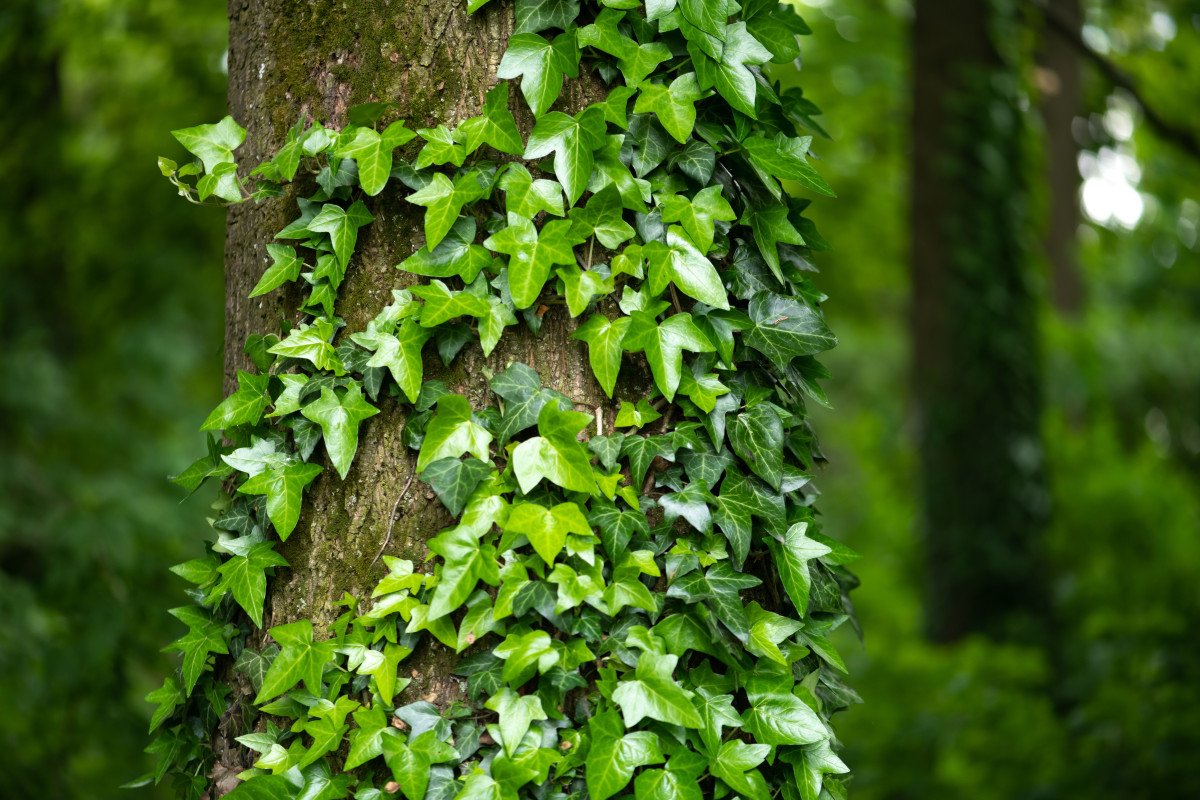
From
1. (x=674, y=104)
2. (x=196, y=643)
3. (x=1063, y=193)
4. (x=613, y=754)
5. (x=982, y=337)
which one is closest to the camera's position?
(x=613, y=754)

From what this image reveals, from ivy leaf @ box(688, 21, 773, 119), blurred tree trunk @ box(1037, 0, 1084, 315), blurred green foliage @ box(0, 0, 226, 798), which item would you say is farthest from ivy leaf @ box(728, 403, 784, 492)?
blurred tree trunk @ box(1037, 0, 1084, 315)

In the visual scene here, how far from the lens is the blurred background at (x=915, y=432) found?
3990 millimetres

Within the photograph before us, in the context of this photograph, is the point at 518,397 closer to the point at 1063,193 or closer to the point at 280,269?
the point at 280,269

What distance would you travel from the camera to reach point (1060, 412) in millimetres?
9797

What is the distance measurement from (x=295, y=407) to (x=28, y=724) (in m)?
3.05

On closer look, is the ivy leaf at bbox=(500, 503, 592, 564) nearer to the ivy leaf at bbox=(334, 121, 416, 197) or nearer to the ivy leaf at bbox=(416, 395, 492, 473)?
the ivy leaf at bbox=(416, 395, 492, 473)

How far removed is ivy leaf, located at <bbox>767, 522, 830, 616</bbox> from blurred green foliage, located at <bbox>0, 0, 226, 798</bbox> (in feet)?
4.20

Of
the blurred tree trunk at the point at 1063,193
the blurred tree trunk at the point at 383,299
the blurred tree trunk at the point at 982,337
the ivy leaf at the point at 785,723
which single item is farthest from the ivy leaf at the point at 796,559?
the blurred tree trunk at the point at 1063,193

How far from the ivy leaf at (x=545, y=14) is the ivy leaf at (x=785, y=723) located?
1.14 metres

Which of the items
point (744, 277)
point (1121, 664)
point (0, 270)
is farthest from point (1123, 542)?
point (0, 270)

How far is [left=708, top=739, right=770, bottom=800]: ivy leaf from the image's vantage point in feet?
4.97

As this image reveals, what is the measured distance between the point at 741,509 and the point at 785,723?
346 mm

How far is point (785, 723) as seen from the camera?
5.14 feet

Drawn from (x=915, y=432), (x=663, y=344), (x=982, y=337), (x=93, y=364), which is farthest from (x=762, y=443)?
(x=93, y=364)
